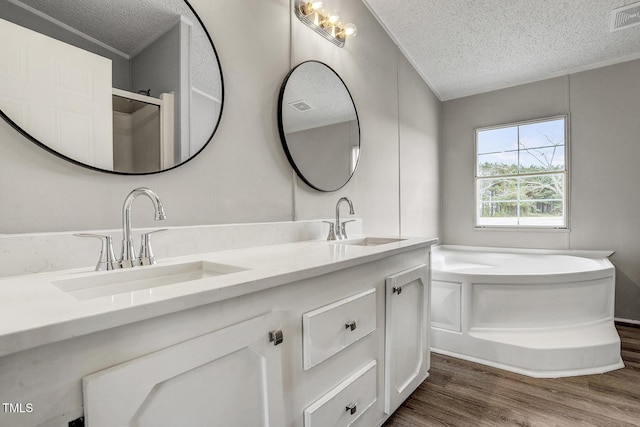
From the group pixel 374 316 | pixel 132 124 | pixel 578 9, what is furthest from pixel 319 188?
pixel 578 9

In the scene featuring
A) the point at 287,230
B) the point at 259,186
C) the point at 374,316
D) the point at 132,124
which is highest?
the point at 132,124

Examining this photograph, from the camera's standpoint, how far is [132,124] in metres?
1.17

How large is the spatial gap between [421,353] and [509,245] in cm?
248

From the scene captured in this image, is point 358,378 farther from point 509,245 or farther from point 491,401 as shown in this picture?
point 509,245

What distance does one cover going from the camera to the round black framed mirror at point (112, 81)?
949 mm

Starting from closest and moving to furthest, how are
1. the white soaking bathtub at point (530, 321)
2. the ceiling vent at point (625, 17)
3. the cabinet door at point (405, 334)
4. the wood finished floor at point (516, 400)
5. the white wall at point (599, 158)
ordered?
the cabinet door at point (405, 334), the wood finished floor at point (516, 400), the white soaking bathtub at point (530, 321), the ceiling vent at point (625, 17), the white wall at point (599, 158)

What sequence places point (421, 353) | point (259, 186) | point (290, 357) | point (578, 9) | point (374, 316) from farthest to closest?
point (578, 9)
point (421, 353)
point (259, 186)
point (374, 316)
point (290, 357)

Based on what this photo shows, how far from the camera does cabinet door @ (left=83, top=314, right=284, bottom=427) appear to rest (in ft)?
1.86

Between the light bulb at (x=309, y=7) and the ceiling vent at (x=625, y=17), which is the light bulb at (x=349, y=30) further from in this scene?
the ceiling vent at (x=625, y=17)

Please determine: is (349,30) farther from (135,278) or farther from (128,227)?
(135,278)

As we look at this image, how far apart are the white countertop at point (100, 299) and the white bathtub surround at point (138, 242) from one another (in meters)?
0.04

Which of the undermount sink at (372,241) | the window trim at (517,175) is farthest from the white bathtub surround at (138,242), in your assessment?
the window trim at (517,175)

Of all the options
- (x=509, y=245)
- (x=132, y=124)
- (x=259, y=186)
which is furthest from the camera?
(x=509, y=245)

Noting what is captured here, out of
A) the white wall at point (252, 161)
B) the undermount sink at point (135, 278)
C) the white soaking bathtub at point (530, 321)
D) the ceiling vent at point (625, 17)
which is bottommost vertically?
the white soaking bathtub at point (530, 321)
